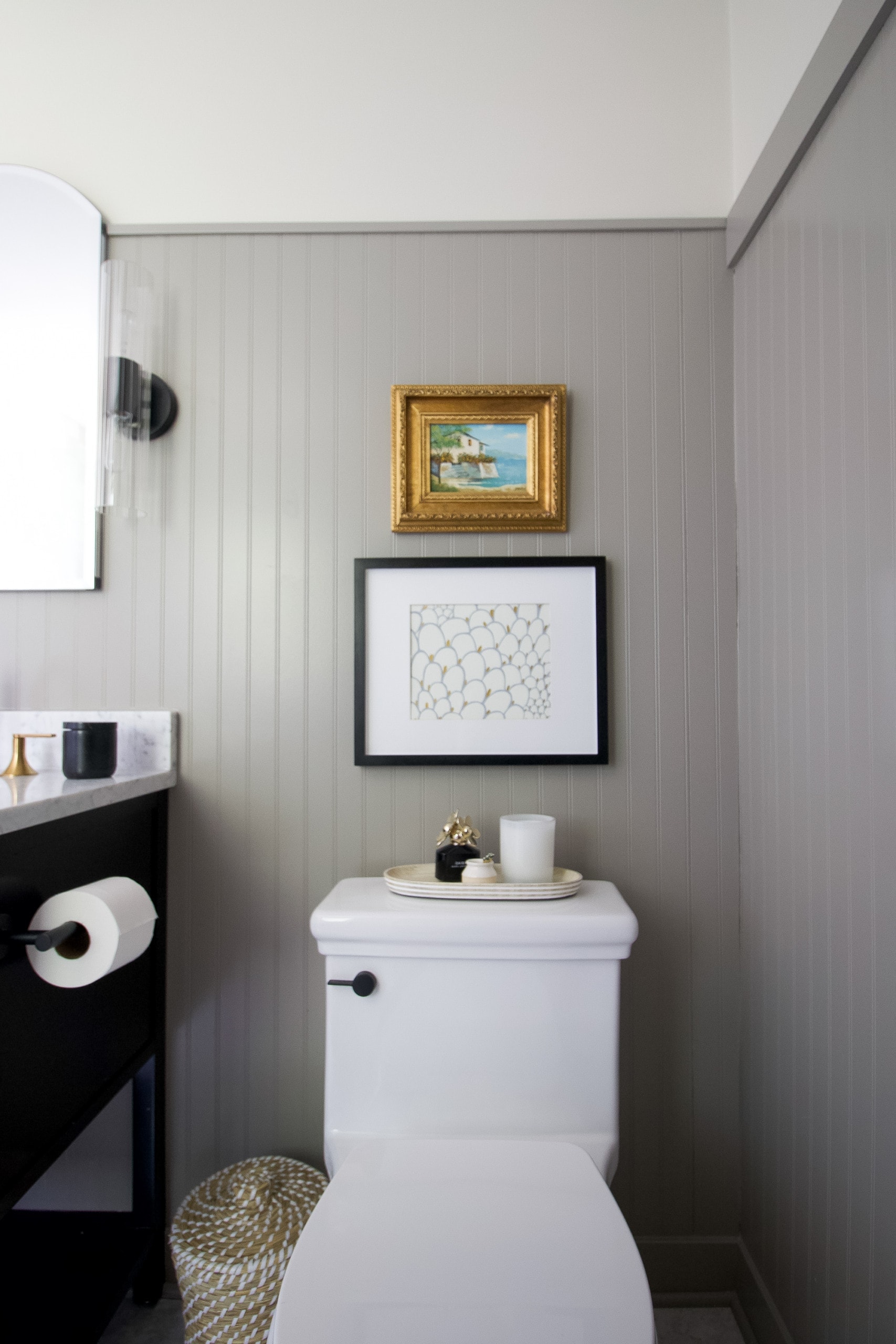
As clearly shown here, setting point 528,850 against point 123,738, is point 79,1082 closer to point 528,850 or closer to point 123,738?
point 123,738

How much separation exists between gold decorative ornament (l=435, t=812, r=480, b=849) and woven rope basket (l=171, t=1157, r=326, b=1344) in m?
0.60

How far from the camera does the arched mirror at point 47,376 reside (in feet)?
4.73

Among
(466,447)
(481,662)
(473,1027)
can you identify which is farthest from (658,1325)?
(466,447)

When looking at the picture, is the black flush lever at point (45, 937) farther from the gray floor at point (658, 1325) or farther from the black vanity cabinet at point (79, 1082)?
the gray floor at point (658, 1325)

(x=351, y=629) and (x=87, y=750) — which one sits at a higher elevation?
(x=351, y=629)

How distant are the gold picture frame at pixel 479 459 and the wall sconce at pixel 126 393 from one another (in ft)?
1.46

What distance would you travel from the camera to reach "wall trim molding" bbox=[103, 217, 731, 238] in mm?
1425

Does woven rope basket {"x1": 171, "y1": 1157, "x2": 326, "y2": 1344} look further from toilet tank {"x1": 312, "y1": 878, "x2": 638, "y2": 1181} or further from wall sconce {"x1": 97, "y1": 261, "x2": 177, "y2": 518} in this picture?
wall sconce {"x1": 97, "y1": 261, "x2": 177, "y2": 518}

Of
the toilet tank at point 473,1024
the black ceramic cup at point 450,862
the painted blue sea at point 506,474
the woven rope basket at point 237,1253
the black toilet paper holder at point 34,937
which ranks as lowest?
the woven rope basket at point 237,1253

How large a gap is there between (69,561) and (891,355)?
52.1 inches

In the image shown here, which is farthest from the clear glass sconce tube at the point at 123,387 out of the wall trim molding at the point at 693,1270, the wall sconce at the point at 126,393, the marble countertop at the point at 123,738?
the wall trim molding at the point at 693,1270

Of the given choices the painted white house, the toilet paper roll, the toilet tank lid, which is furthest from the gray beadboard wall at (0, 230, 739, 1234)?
the toilet paper roll

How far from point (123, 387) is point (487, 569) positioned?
0.71 m

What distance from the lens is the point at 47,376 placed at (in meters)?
1.44
